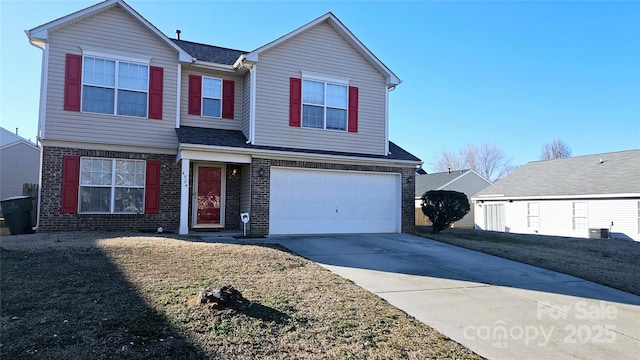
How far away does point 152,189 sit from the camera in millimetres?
12719

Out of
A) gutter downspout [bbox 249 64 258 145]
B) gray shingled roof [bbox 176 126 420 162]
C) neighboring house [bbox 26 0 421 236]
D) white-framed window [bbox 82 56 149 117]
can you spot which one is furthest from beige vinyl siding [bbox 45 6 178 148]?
gutter downspout [bbox 249 64 258 145]

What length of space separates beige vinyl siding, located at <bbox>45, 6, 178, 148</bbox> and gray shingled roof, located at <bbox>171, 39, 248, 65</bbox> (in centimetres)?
138

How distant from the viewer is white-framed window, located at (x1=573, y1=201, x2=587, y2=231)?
22.3 m

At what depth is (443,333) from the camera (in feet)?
16.0

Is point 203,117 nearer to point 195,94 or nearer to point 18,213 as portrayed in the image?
point 195,94

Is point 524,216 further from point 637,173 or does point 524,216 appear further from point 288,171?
point 288,171

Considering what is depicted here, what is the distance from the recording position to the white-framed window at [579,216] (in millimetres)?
22297

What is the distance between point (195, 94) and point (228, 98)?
1.12m

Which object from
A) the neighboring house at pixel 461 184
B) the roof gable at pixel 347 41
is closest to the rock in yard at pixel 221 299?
the roof gable at pixel 347 41

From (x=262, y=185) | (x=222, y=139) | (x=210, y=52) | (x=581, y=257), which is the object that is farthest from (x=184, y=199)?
(x=581, y=257)

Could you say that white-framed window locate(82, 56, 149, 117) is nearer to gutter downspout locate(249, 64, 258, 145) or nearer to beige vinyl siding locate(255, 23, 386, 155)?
gutter downspout locate(249, 64, 258, 145)

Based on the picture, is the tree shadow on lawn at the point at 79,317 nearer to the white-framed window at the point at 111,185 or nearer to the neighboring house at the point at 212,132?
the white-framed window at the point at 111,185

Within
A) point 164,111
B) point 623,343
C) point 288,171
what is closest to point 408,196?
point 288,171

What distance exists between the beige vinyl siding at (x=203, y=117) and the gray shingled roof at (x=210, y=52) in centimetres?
50
